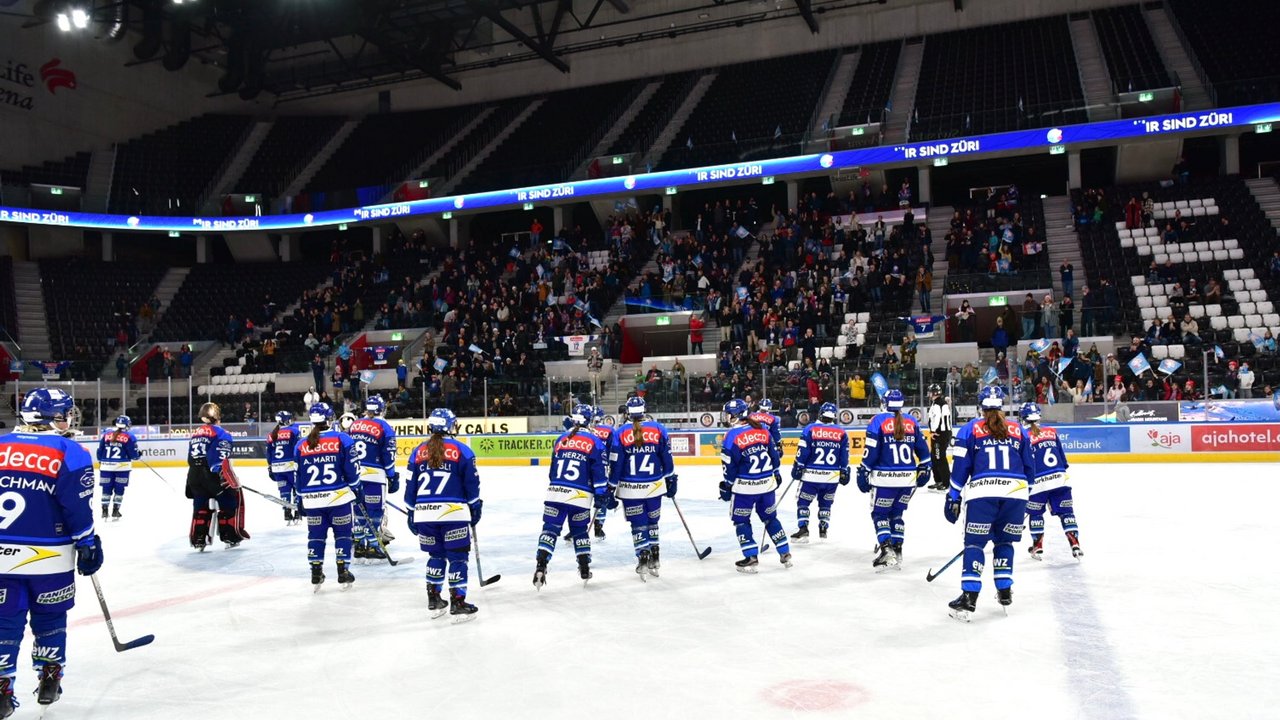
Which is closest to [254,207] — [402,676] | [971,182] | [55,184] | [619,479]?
[55,184]

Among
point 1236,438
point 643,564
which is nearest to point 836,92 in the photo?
point 1236,438

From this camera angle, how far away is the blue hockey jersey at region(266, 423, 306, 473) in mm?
11516

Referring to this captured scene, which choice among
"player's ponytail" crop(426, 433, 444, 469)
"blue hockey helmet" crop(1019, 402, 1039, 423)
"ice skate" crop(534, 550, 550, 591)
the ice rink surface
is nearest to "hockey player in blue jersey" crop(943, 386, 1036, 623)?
the ice rink surface

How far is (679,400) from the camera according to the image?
2153cm

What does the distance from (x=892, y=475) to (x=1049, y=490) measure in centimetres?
152

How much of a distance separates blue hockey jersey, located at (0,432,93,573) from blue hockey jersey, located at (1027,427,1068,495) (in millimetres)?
7945

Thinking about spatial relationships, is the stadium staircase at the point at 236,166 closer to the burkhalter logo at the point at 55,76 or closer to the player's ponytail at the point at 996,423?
the burkhalter logo at the point at 55,76

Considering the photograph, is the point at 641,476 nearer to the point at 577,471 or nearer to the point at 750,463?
the point at 577,471

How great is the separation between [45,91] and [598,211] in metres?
21.6

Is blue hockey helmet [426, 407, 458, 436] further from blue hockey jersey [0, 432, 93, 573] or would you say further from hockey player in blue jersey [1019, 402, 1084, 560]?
hockey player in blue jersey [1019, 402, 1084, 560]

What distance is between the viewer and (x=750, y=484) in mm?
9406

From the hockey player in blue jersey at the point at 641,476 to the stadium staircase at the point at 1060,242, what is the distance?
710 inches

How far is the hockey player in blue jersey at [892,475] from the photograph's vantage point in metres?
9.54

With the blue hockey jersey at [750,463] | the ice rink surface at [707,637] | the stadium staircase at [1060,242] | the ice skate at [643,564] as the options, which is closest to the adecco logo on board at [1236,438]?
the stadium staircase at [1060,242]
